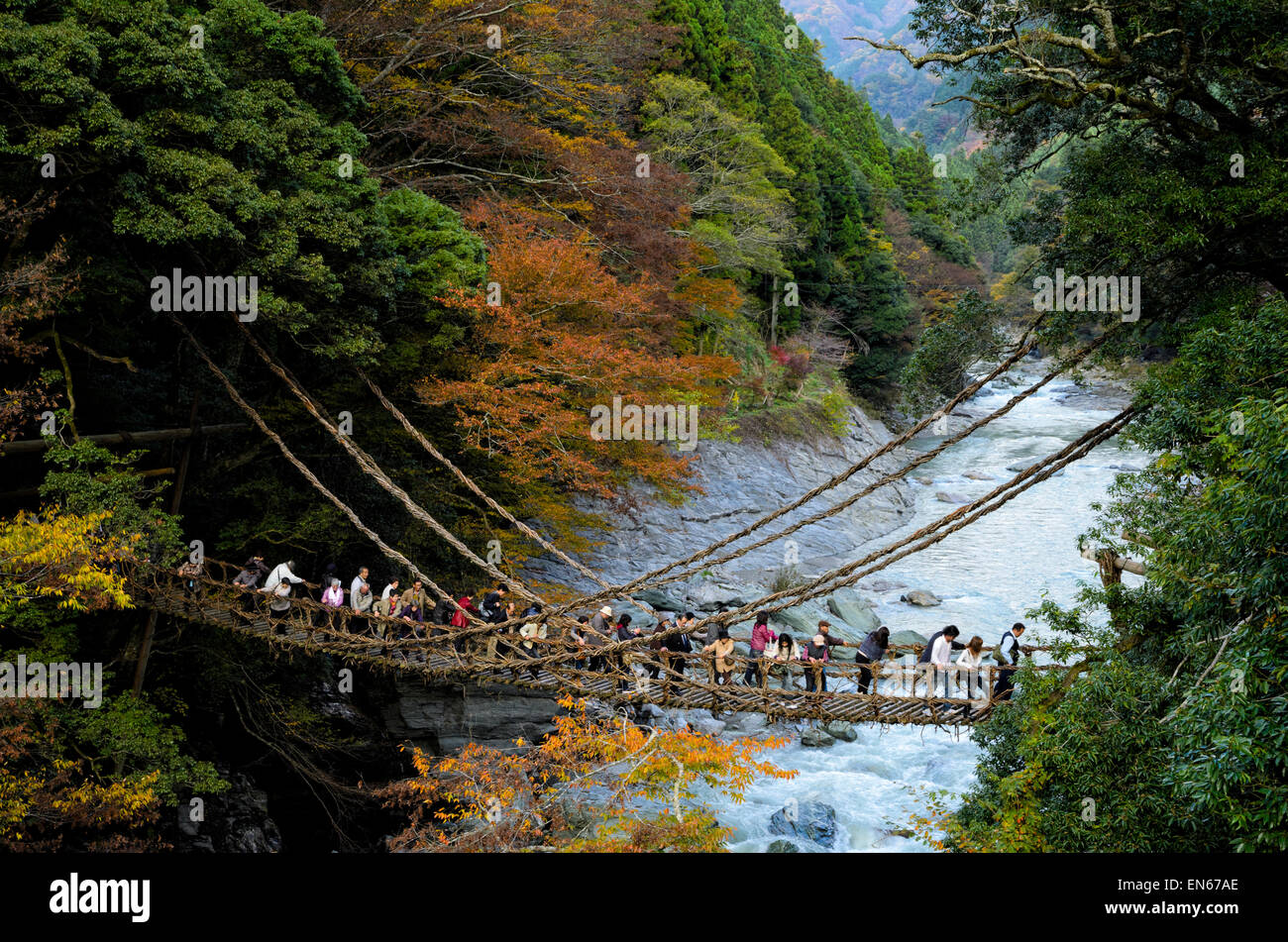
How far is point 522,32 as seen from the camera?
1361cm

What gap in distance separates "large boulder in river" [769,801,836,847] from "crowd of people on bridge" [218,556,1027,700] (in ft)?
4.87

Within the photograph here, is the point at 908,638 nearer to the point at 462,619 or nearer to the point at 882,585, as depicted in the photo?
the point at 882,585

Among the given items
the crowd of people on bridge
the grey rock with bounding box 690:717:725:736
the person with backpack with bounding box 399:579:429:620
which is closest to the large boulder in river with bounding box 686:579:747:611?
the grey rock with bounding box 690:717:725:736

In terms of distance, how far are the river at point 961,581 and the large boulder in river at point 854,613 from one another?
40 cm

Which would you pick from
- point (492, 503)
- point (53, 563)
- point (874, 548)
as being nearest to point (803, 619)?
point (874, 548)

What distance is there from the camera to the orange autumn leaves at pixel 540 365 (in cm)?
1040

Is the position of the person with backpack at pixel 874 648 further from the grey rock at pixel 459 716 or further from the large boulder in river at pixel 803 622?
the large boulder in river at pixel 803 622

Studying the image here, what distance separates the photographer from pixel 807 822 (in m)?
9.51

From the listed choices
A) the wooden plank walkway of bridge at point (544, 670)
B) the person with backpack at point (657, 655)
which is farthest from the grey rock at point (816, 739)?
the person with backpack at point (657, 655)

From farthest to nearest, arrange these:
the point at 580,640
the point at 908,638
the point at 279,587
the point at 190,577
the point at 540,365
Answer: the point at 908,638 < the point at 540,365 < the point at 190,577 < the point at 279,587 < the point at 580,640

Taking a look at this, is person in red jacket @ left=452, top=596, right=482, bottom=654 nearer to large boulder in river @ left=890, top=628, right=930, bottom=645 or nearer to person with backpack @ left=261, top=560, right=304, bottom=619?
person with backpack @ left=261, top=560, right=304, bottom=619

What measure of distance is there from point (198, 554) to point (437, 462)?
328 cm

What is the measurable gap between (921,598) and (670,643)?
8.91 m

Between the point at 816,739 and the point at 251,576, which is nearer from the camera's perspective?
the point at 251,576
